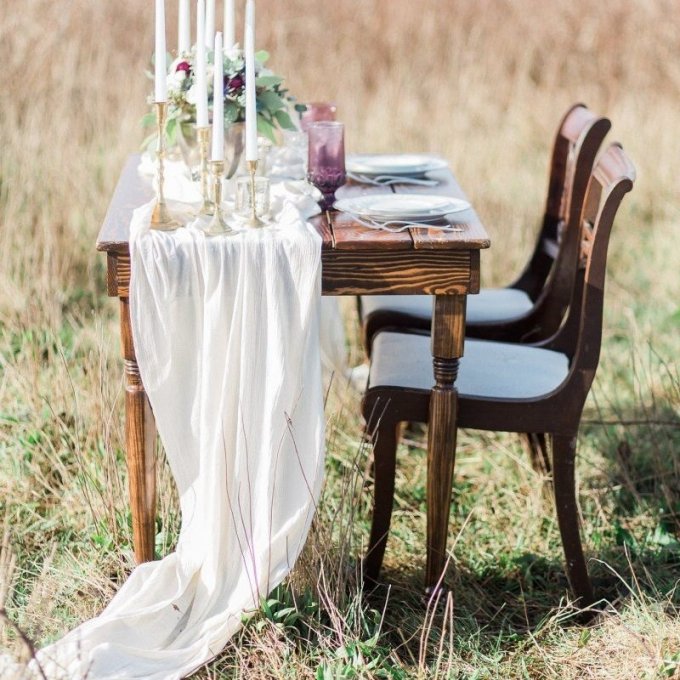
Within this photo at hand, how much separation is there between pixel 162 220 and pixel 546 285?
4.15 ft

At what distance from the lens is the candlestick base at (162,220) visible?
223 centimetres

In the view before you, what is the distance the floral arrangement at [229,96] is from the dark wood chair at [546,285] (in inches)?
29.6

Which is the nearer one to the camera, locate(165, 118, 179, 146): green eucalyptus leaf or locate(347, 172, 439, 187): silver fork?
locate(165, 118, 179, 146): green eucalyptus leaf

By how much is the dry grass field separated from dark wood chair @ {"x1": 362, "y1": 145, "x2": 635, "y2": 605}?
12 cm

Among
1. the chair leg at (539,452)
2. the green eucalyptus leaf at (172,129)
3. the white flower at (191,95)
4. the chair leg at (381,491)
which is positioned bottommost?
Answer: the chair leg at (539,452)

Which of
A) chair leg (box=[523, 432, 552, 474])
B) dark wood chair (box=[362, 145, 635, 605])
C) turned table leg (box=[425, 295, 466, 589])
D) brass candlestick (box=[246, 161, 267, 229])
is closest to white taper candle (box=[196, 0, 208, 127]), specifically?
brass candlestick (box=[246, 161, 267, 229])

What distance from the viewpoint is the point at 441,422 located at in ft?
7.76

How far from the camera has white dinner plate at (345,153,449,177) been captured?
9.78 feet

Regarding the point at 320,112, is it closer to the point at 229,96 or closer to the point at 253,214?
the point at 229,96

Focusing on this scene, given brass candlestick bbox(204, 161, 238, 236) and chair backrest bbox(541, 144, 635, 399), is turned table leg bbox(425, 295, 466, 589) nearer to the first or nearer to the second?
chair backrest bbox(541, 144, 635, 399)

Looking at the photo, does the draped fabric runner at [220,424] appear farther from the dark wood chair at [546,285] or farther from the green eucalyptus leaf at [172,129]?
the dark wood chair at [546,285]

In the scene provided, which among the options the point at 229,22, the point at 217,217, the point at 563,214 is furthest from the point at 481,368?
the point at 229,22

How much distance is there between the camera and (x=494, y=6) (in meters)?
6.83

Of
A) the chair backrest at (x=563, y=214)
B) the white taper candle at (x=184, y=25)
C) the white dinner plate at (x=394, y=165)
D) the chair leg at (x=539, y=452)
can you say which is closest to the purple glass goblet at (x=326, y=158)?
the white taper candle at (x=184, y=25)
